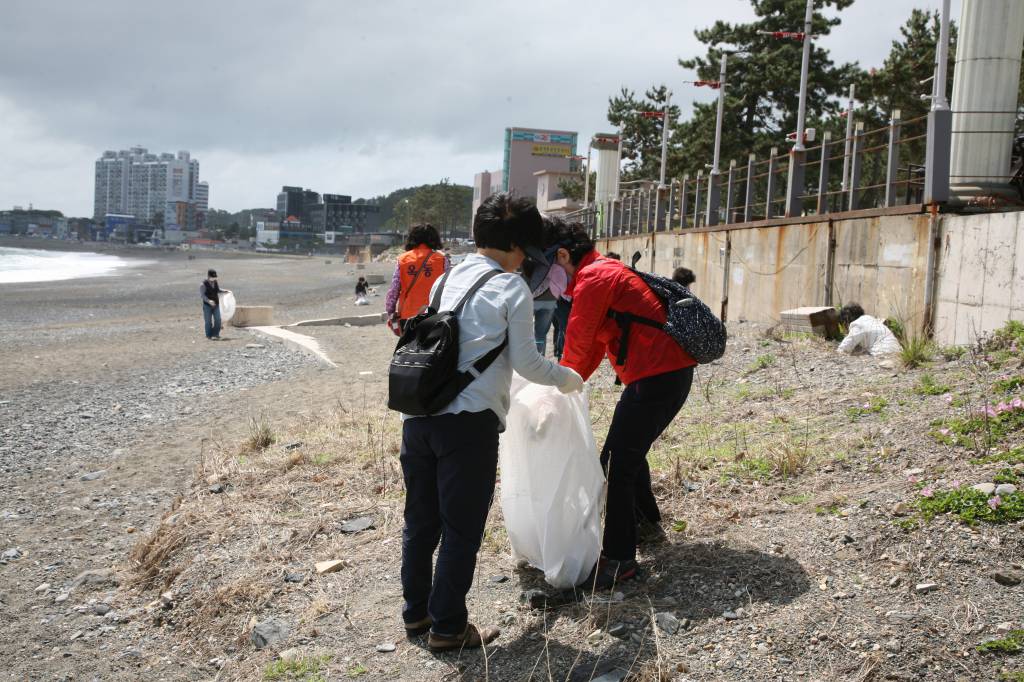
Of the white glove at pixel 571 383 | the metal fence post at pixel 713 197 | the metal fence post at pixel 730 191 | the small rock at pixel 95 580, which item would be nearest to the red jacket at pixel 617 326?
the white glove at pixel 571 383

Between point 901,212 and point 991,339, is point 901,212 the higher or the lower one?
the higher one

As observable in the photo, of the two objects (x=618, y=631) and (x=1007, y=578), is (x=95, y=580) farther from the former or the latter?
(x=1007, y=578)

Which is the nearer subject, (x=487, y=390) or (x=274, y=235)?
(x=487, y=390)

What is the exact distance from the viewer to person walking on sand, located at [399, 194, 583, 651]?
3084 millimetres

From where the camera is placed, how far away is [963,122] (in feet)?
35.5

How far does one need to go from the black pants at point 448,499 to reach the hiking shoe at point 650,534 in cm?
113

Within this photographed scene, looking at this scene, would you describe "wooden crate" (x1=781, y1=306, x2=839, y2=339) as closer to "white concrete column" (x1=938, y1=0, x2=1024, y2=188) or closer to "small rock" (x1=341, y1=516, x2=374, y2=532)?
"white concrete column" (x1=938, y1=0, x2=1024, y2=188)

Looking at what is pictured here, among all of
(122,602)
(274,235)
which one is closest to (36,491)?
(122,602)

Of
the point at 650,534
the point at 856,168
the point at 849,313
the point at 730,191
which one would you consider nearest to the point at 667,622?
the point at 650,534

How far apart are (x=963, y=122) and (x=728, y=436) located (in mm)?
7326

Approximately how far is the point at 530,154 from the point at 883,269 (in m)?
75.0

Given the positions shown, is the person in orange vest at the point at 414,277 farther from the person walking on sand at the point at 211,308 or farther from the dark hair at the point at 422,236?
the person walking on sand at the point at 211,308

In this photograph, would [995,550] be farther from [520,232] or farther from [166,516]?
[166,516]

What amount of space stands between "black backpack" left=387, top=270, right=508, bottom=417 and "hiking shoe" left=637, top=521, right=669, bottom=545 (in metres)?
1.43
